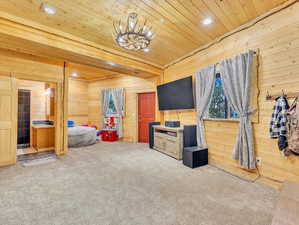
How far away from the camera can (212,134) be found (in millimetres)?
3445

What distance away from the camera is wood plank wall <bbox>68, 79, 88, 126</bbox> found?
6.94 meters

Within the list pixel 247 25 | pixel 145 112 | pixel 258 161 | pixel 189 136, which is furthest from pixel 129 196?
pixel 145 112

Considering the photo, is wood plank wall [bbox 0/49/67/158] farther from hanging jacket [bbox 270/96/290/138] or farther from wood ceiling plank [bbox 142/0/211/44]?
hanging jacket [bbox 270/96/290/138]

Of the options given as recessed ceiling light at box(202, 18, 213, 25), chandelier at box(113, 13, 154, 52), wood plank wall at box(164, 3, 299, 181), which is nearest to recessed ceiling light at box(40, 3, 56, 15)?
chandelier at box(113, 13, 154, 52)

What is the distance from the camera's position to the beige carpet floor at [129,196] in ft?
5.56

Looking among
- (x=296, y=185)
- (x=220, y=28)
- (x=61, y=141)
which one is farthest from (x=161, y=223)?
(x=61, y=141)

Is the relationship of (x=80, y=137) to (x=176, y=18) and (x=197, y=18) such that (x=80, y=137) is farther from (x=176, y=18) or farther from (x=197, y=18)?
(x=197, y=18)

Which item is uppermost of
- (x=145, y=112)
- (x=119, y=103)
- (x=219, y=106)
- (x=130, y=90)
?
(x=130, y=90)

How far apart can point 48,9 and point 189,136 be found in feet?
12.1

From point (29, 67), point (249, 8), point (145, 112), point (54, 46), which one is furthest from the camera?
point (145, 112)

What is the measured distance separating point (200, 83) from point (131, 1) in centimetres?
229

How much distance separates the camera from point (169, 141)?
4066mm

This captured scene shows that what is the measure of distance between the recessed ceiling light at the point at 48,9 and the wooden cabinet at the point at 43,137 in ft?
11.7

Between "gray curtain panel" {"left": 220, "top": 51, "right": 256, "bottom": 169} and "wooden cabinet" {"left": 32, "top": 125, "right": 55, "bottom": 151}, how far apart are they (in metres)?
5.28
